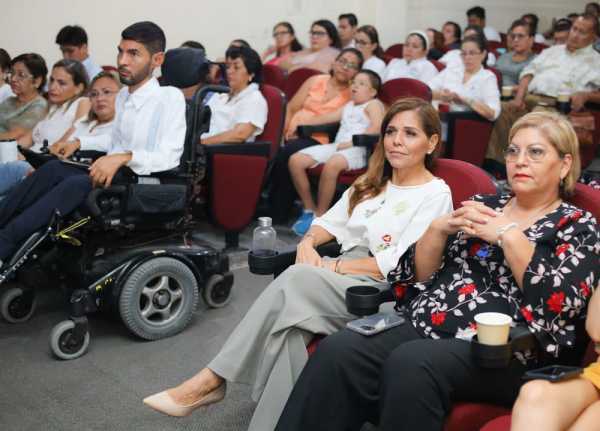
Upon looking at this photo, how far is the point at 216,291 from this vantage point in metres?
3.28

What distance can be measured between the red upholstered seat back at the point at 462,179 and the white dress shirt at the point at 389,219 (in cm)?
5

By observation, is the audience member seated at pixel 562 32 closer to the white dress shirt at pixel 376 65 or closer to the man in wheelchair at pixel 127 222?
the white dress shirt at pixel 376 65

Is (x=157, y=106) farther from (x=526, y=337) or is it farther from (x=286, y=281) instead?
(x=526, y=337)

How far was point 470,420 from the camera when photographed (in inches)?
67.9

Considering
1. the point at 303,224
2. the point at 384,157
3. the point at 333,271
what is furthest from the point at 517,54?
the point at 333,271

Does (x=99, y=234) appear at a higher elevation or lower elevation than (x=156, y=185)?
lower

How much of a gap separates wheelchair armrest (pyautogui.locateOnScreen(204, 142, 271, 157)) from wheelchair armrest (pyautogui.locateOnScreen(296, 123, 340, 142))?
70 centimetres

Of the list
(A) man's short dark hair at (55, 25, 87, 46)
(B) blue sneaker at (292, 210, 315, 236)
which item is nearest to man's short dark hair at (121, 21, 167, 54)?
(B) blue sneaker at (292, 210, 315, 236)

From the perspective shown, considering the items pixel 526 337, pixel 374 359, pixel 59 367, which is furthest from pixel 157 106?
pixel 526 337

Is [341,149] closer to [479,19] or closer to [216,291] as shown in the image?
[216,291]

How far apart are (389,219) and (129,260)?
3.48ft

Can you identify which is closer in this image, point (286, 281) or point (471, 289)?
point (471, 289)

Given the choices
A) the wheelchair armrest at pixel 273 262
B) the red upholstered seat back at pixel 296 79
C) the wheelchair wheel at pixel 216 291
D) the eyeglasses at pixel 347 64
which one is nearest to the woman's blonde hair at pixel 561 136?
the wheelchair armrest at pixel 273 262

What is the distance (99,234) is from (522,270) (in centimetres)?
177
